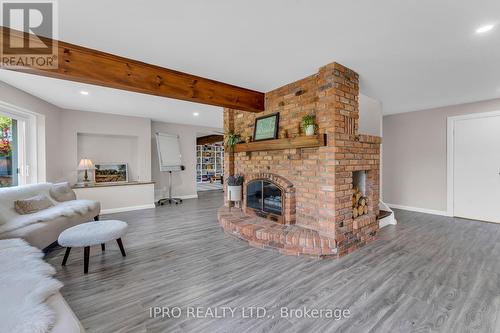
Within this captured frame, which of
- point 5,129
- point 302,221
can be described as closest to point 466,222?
point 302,221

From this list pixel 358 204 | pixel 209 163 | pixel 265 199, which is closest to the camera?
pixel 358 204

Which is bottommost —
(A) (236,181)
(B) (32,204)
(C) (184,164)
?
(B) (32,204)

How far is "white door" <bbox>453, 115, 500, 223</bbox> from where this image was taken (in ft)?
12.4

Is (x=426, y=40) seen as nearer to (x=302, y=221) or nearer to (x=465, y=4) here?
(x=465, y=4)

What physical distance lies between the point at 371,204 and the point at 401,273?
1236mm

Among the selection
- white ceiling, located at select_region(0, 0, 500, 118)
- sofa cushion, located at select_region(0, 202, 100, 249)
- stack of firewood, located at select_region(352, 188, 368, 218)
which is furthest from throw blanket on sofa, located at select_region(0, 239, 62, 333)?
stack of firewood, located at select_region(352, 188, 368, 218)

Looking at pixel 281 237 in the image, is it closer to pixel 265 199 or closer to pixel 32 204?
pixel 265 199

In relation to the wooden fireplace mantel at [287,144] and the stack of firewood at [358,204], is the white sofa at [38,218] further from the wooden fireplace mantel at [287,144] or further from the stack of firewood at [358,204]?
the stack of firewood at [358,204]

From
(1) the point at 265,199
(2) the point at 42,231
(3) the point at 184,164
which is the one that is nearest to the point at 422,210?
(1) the point at 265,199

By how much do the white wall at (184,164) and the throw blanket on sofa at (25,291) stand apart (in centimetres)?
456

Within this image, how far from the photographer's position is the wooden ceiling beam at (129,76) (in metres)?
2.10

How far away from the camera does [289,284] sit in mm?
1991

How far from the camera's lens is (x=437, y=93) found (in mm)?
3527

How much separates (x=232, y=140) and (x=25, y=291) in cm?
315
